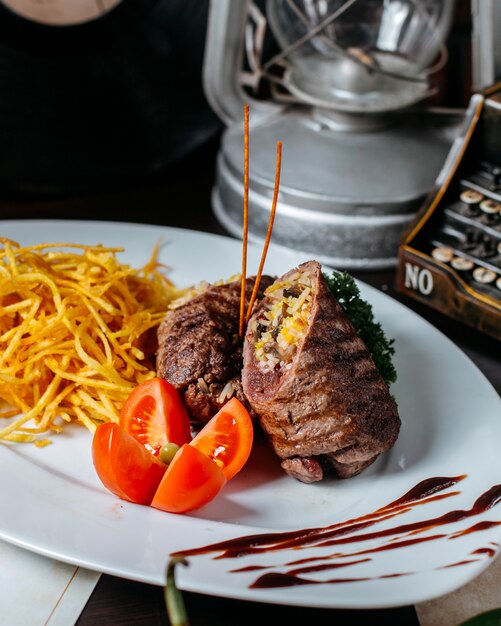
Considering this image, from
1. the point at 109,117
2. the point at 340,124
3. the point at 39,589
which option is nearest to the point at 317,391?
the point at 39,589

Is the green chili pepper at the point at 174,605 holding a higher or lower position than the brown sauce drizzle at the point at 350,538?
higher

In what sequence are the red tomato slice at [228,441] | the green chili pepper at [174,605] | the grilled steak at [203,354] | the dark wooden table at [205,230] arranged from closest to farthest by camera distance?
the green chili pepper at [174,605] < the dark wooden table at [205,230] < the red tomato slice at [228,441] < the grilled steak at [203,354]

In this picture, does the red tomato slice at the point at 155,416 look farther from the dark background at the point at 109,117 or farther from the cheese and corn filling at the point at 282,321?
the dark background at the point at 109,117

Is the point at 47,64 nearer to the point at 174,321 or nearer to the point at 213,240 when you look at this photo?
the point at 213,240

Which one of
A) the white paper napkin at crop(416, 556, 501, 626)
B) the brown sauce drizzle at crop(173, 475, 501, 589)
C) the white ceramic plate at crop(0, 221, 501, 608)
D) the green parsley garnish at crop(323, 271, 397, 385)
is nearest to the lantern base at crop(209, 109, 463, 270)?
the white ceramic plate at crop(0, 221, 501, 608)

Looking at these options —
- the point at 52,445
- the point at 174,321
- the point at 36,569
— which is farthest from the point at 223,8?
the point at 36,569

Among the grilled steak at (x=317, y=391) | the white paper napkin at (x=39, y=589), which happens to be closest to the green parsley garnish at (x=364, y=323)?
the grilled steak at (x=317, y=391)
